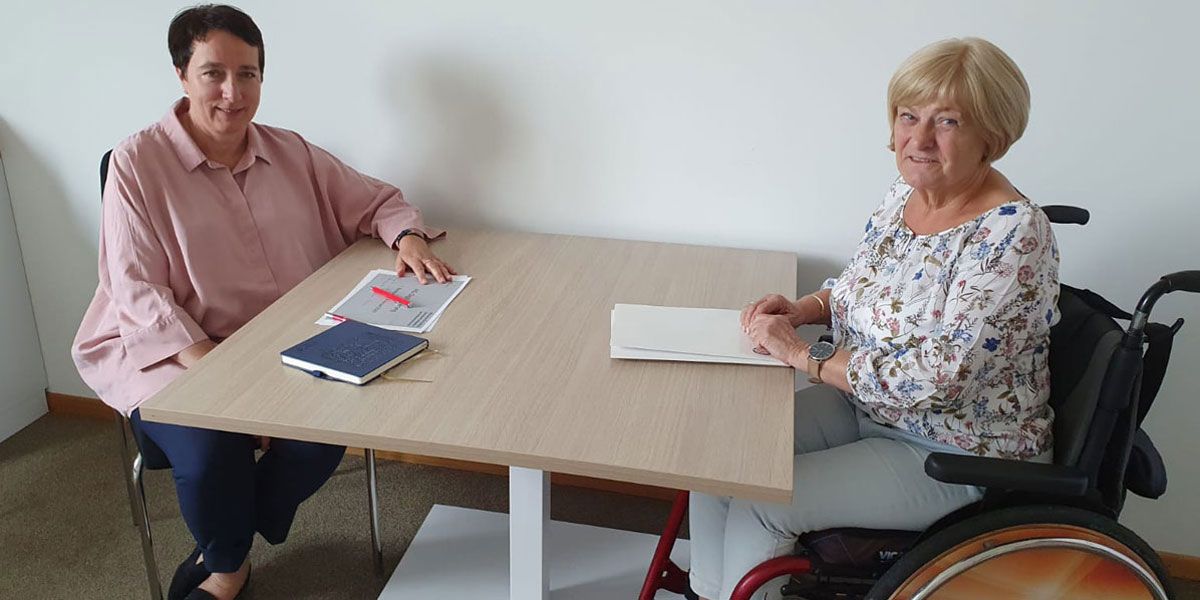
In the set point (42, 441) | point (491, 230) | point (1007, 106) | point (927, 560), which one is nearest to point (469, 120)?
point (491, 230)

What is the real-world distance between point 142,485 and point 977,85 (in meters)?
1.69

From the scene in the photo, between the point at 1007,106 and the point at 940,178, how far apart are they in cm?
14

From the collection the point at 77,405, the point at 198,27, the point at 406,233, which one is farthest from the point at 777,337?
the point at 77,405

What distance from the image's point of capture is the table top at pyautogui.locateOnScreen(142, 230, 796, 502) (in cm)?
124

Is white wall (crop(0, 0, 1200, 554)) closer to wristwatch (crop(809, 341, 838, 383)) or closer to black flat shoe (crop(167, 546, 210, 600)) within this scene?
wristwatch (crop(809, 341, 838, 383))

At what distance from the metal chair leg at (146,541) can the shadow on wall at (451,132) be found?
2.82 feet

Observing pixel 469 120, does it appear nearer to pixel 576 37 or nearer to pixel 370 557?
pixel 576 37

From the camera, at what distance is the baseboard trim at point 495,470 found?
2.18 m

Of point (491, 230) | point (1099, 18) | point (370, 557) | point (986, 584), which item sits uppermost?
point (1099, 18)

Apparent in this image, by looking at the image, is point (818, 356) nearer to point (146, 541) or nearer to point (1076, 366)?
point (1076, 366)

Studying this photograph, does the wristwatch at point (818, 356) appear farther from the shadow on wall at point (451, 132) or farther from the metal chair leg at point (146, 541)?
the metal chair leg at point (146, 541)

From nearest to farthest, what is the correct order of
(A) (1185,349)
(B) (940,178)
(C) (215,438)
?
(B) (940,178) < (C) (215,438) < (A) (1185,349)

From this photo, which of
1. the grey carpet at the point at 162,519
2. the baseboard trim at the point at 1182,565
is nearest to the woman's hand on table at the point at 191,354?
the grey carpet at the point at 162,519

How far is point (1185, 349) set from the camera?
197 cm
